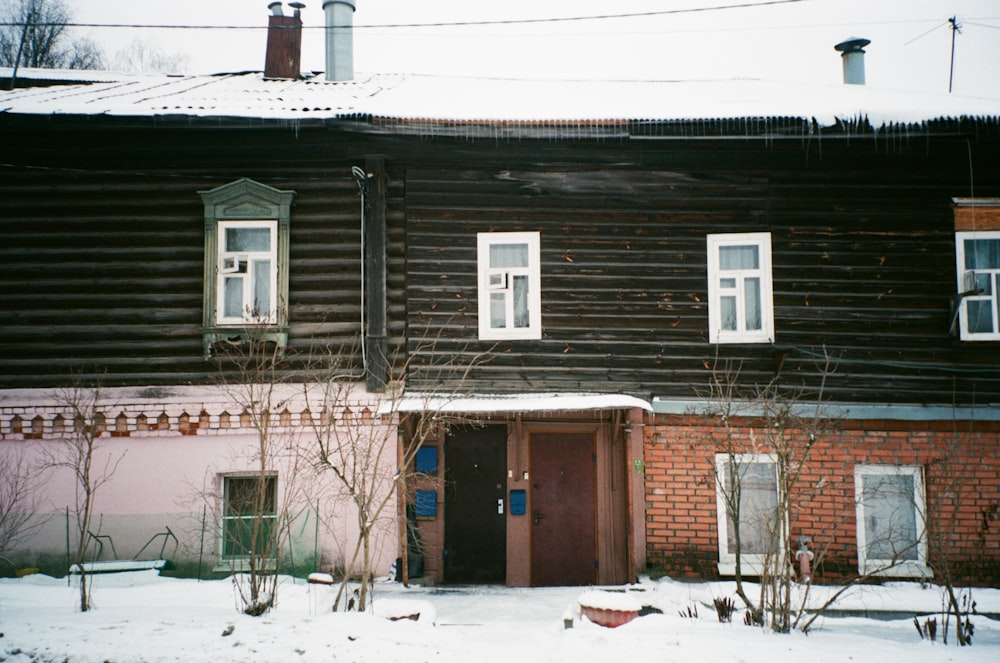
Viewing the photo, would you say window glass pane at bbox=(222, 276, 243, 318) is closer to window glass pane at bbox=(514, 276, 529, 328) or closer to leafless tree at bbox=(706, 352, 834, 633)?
window glass pane at bbox=(514, 276, 529, 328)

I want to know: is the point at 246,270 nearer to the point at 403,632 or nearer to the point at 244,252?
the point at 244,252

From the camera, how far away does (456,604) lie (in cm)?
943

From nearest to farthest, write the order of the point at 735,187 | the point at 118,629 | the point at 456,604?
1. the point at 118,629
2. the point at 456,604
3. the point at 735,187

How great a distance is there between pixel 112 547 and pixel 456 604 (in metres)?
4.87

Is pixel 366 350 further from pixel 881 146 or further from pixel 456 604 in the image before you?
pixel 881 146

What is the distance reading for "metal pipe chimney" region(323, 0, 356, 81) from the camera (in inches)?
546

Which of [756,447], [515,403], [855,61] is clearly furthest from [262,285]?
[855,61]

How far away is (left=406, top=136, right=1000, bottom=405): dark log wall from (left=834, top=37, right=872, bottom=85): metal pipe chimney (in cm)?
402

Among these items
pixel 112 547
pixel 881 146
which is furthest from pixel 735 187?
pixel 112 547

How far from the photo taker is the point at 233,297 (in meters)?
10.9

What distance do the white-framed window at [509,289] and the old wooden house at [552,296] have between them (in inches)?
1.4

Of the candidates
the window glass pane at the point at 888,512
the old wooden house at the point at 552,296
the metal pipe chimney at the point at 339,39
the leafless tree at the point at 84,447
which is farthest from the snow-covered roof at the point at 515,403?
the metal pipe chimney at the point at 339,39

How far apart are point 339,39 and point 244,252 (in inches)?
208

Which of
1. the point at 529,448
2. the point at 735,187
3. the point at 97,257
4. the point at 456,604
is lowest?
the point at 456,604
